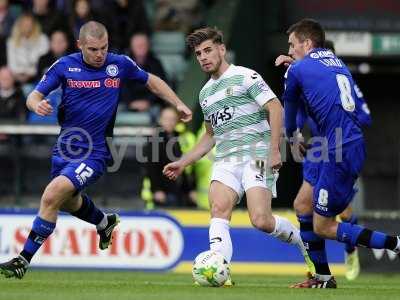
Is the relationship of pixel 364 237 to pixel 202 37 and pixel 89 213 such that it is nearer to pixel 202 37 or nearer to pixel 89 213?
pixel 202 37

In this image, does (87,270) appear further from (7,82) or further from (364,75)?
(364,75)

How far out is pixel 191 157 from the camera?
36.5 feet

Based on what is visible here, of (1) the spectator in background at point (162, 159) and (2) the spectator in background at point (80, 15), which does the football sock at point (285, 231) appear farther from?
(2) the spectator in background at point (80, 15)

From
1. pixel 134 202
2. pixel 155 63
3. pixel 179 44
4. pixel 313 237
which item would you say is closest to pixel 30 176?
pixel 134 202

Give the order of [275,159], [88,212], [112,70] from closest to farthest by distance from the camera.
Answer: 1. [275,159]
2. [112,70]
3. [88,212]

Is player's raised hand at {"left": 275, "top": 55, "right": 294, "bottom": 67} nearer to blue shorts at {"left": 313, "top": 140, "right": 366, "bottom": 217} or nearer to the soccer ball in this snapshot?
blue shorts at {"left": 313, "top": 140, "right": 366, "bottom": 217}

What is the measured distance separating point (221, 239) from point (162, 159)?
536cm

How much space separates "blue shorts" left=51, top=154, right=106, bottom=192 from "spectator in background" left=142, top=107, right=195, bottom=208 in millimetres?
3885

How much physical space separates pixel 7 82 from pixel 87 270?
3.13 m

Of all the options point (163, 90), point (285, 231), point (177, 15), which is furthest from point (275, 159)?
point (177, 15)

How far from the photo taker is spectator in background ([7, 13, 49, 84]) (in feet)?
59.1

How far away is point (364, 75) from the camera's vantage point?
20094 millimetres

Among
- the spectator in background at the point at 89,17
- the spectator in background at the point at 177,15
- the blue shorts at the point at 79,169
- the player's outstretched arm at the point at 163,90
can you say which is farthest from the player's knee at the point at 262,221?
the spectator in background at the point at 177,15

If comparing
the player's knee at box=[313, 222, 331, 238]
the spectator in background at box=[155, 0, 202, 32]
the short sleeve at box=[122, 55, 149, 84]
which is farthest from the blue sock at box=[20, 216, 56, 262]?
the spectator in background at box=[155, 0, 202, 32]
